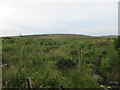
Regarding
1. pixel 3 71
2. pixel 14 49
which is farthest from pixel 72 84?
pixel 14 49

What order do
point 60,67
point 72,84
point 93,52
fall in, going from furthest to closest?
point 93,52, point 60,67, point 72,84

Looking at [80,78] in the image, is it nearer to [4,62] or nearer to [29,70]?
[29,70]

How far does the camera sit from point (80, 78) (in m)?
6.71

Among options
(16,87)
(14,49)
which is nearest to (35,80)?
(16,87)

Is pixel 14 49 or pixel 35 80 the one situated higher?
pixel 14 49

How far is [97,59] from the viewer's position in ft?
32.8

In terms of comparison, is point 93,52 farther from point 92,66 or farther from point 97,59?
point 92,66

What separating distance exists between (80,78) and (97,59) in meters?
3.57

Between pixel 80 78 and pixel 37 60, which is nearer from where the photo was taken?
pixel 80 78

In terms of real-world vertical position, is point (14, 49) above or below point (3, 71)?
above

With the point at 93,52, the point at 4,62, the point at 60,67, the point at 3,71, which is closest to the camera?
the point at 3,71

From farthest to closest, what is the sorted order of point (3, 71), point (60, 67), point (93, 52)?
1. point (93, 52)
2. point (60, 67)
3. point (3, 71)

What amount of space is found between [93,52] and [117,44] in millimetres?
2250

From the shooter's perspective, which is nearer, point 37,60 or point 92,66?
point 92,66
